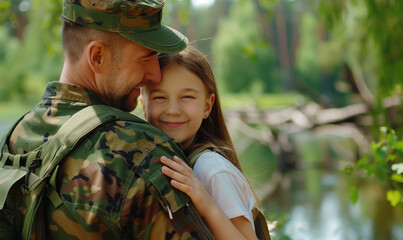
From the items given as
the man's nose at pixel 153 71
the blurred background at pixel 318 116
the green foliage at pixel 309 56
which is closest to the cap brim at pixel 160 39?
the man's nose at pixel 153 71

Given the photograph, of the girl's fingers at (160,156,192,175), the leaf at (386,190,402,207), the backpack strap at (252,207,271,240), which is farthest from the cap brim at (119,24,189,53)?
the leaf at (386,190,402,207)


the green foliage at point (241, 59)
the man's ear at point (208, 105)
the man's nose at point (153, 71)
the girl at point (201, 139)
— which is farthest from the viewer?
the green foliage at point (241, 59)

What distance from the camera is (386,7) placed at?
4824 millimetres

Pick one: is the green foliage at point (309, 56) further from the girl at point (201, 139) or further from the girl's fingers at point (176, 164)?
the girl's fingers at point (176, 164)

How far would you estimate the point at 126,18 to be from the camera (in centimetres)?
176

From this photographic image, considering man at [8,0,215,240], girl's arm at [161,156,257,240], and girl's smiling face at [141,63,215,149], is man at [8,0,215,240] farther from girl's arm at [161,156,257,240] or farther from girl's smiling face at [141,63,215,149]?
girl's smiling face at [141,63,215,149]

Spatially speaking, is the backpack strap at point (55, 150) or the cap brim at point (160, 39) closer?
the backpack strap at point (55, 150)

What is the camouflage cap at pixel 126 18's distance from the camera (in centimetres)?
174

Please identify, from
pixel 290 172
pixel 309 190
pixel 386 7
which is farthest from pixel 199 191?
pixel 290 172

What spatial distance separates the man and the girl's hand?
30 mm

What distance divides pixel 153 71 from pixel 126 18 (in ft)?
0.99

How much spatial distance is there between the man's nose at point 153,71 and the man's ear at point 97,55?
8.2 inches

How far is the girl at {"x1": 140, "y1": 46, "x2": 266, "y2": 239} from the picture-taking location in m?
1.68

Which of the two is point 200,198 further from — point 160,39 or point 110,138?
point 160,39
